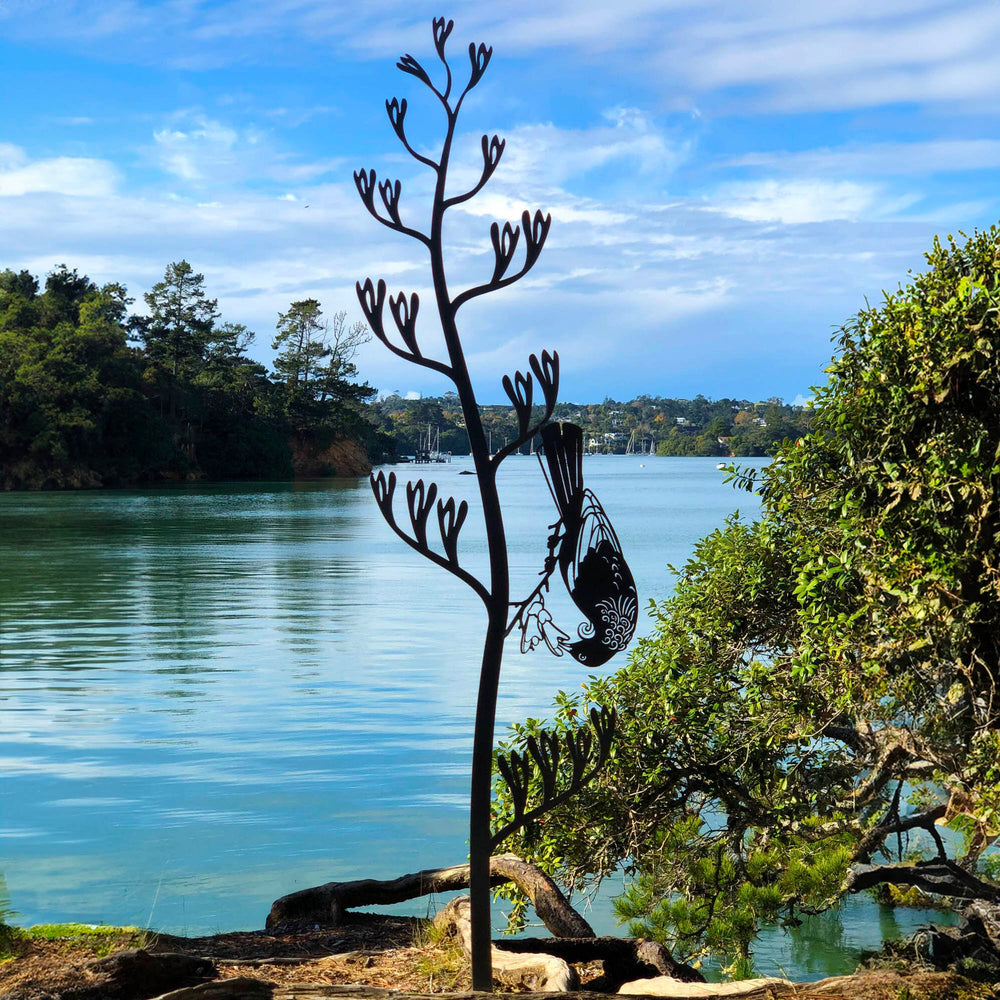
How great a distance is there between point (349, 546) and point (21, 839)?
2505cm

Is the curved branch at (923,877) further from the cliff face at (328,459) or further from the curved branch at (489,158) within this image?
the cliff face at (328,459)

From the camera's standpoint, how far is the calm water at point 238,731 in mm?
7926

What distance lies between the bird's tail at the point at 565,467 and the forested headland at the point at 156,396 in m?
55.3

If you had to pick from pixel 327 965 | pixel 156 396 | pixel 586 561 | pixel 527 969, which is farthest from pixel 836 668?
pixel 156 396

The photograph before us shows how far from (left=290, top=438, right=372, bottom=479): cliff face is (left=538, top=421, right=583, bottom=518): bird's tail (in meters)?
73.8

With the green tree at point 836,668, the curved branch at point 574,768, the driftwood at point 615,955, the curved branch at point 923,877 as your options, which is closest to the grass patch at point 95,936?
the driftwood at point 615,955

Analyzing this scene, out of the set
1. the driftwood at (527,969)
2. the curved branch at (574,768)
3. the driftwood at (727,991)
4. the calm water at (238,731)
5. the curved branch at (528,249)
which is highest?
the curved branch at (528,249)

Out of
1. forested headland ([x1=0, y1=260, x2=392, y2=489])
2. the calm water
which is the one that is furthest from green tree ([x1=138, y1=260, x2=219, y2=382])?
the calm water

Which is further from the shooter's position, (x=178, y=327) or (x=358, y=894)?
(x=178, y=327)

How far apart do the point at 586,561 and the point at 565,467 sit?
1.20 ft

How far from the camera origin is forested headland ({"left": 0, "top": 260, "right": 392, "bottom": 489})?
56.1 meters

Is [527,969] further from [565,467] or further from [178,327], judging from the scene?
[178,327]

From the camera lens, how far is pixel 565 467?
395 cm

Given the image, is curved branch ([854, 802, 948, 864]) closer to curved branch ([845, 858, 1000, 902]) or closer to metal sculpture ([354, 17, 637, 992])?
curved branch ([845, 858, 1000, 902])
